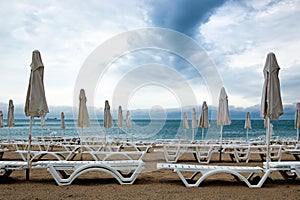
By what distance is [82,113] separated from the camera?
7699 mm

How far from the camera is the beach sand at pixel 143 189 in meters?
3.89

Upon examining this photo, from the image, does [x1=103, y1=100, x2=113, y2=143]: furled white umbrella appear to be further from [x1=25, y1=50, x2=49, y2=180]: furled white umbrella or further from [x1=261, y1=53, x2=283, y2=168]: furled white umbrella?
[x1=261, y1=53, x2=283, y2=168]: furled white umbrella

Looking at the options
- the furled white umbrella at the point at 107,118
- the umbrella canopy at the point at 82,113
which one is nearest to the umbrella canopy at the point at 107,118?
the furled white umbrella at the point at 107,118

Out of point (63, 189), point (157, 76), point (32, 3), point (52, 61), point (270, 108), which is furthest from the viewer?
point (157, 76)

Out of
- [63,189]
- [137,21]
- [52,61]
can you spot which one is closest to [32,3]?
[52,61]

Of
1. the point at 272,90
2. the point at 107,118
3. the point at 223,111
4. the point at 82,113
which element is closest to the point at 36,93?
the point at 82,113

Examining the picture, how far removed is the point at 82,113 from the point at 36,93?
Result: 2829 mm

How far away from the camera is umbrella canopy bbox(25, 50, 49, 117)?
4.86m

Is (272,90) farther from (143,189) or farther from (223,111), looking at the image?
(223,111)

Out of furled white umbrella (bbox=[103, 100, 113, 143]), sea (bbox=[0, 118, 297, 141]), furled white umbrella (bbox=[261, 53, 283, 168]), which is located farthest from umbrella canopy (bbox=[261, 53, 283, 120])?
sea (bbox=[0, 118, 297, 141])

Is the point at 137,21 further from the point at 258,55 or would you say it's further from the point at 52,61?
the point at 258,55

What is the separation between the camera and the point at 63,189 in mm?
4223

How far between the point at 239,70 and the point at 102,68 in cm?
563

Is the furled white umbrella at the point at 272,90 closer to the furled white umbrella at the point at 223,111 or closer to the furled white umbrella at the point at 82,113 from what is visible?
the furled white umbrella at the point at 223,111
